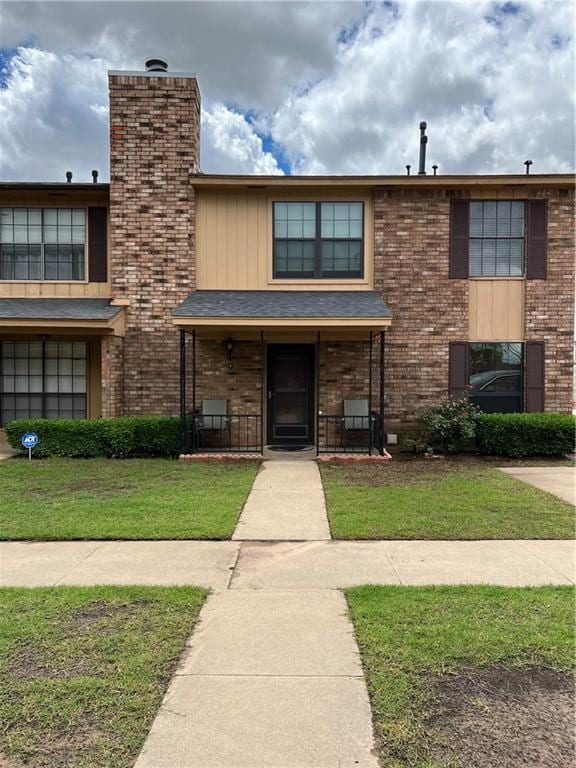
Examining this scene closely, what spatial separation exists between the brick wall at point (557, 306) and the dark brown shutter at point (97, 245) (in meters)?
9.08

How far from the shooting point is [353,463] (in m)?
9.34

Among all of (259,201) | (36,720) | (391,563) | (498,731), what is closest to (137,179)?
(259,201)

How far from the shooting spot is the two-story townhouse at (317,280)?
10625 mm

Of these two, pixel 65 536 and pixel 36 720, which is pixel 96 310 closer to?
pixel 65 536

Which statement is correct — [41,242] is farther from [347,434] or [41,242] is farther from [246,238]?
[347,434]

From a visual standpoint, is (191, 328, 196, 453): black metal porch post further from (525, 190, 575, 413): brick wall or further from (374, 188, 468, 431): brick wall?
(525, 190, 575, 413): brick wall

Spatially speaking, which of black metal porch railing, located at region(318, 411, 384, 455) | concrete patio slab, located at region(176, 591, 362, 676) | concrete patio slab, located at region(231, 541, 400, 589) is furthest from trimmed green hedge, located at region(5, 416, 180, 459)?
concrete patio slab, located at region(176, 591, 362, 676)

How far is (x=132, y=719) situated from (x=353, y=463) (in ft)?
23.5

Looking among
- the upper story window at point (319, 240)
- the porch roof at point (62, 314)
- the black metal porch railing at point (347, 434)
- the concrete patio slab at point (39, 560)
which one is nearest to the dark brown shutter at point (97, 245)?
the porch roof at point (62, 314)

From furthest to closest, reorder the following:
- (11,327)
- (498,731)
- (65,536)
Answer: (11,327)
(65,536)
(498,731)

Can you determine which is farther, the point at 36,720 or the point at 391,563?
the point at 391,563

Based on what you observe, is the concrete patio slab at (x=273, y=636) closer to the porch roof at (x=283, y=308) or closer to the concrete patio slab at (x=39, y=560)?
the concrete patio slab at (x=39, y=560)

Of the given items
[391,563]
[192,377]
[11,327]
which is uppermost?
[11,327]

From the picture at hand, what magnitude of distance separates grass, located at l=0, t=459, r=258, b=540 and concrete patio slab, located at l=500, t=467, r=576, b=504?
14.3 ft
